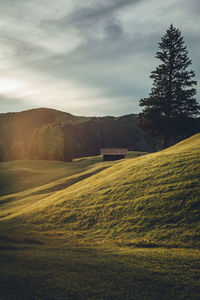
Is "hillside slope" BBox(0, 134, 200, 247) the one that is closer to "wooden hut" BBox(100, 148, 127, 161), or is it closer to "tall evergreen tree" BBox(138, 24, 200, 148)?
"tall evergreen tree" BBox(138, 24, 200, 148)

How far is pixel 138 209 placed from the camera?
1355cm

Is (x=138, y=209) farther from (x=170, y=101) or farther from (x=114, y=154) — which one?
(x=114, y=154)

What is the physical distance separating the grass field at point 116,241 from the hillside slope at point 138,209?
46mm

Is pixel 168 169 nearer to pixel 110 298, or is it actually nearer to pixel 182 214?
pixel 182 214

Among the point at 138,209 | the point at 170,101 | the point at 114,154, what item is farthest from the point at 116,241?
the point at 114,154

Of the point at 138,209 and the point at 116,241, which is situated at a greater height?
the point at 138,209

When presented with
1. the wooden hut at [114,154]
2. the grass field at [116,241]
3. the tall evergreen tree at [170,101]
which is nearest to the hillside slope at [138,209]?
the grass field at [116,241]

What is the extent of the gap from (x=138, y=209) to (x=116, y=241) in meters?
2.80

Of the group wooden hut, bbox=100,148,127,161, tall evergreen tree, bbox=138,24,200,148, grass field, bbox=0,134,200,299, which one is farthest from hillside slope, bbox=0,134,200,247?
Answer: wooden hut, bbox=100,148,127,161

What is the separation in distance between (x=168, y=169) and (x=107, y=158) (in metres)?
53.4

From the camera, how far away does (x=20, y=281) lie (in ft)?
22.4

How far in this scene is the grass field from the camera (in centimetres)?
660

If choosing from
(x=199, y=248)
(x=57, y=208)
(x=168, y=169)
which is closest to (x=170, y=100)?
(x=168, y=169)

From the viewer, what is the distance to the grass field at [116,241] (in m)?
6.60
